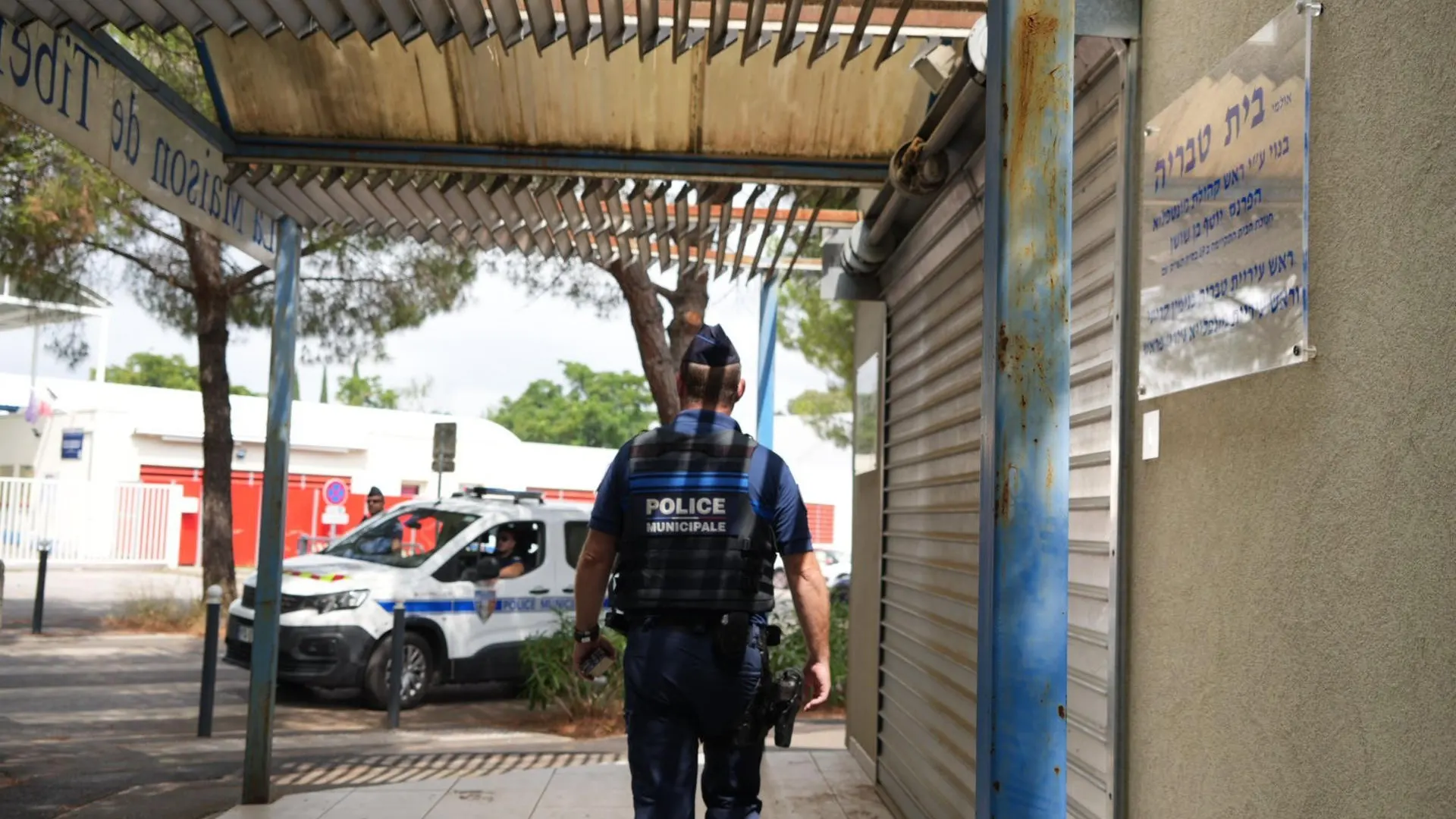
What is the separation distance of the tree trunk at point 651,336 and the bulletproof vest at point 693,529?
1174cm

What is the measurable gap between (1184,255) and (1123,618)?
1066mm

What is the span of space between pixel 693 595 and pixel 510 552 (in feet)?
31.3

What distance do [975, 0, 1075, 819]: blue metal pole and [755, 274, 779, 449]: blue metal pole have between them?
765 cm

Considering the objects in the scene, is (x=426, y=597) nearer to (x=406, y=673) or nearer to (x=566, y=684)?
(x=406, y=673)

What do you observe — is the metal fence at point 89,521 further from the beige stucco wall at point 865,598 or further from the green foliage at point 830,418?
the beige stucco wall at point 865,598

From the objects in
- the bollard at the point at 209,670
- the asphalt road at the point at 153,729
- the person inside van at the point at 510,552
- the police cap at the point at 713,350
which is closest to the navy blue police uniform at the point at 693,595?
the police cap at the point at 713,350

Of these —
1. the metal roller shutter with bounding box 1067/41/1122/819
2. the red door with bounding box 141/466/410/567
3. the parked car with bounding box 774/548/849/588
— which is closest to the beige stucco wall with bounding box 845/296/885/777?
the metal roller shutter with bounding box 1067/41/1122/819

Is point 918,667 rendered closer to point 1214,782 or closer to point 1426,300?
point 1214,782

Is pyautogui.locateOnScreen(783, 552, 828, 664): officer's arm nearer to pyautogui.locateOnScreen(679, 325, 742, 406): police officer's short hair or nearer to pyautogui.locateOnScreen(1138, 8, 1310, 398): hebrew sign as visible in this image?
pyautogui.locateOnScreen(679, 325, 742, 406): police officer's short hair

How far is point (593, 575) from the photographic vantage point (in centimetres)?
452

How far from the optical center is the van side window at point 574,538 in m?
13.8

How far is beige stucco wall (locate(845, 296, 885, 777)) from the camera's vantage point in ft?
28.0

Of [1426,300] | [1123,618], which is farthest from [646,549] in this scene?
[1426,300]

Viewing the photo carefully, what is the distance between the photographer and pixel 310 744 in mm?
10734
